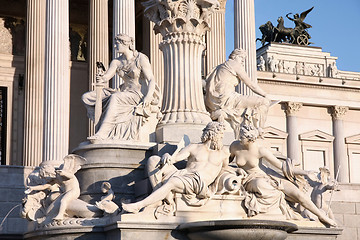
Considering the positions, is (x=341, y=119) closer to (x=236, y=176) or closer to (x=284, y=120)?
(x=284, y=120)

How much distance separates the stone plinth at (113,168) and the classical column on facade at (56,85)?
15.2 meters

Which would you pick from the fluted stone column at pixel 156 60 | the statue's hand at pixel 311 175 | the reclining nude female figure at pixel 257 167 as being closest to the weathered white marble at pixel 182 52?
the reclining nude female figure at pixel 257 167

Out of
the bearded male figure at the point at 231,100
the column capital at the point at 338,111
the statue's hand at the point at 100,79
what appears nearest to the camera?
the statue's hand at the point at 100,79

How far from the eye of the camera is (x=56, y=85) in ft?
121

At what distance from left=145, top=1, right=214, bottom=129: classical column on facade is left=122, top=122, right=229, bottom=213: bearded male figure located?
3375 mm

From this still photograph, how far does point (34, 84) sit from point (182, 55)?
2098cm

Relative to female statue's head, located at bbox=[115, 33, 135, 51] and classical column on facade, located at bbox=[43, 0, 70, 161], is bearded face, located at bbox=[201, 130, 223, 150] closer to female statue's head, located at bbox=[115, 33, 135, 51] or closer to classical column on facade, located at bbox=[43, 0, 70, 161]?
female statue's head, located at bbox=[115, 33, 135, 51]

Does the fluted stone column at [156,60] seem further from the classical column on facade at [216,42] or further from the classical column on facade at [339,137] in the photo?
the classical column on facade at [339,137]


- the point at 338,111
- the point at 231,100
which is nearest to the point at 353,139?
the point at 338,111

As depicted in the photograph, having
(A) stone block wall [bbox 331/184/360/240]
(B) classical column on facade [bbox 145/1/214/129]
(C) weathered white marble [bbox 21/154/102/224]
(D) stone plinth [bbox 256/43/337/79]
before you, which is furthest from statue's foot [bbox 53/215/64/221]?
(D) stone plinth [bbox 256/43/337/79]

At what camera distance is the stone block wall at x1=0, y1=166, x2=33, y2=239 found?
86.0 feet

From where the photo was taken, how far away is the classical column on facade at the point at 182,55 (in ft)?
73.0

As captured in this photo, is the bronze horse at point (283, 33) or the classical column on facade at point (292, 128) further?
the bronze horse at point (283, 33)

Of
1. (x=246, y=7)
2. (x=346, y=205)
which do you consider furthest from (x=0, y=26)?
(x=346, y=205)
